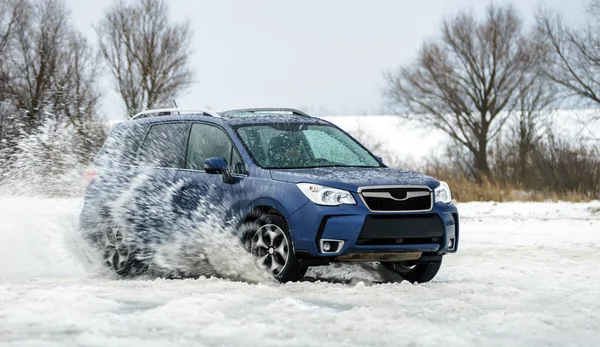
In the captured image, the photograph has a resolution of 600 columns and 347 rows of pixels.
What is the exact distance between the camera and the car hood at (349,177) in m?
7.55

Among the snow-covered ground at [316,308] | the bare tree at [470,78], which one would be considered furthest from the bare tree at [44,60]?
the snow-covered ground at [316,308]

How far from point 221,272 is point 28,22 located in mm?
43542

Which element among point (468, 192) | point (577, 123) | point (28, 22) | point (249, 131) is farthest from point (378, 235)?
point (28, 22)

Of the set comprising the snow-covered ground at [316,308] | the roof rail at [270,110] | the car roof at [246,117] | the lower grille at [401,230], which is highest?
the roof rail at [270,110]

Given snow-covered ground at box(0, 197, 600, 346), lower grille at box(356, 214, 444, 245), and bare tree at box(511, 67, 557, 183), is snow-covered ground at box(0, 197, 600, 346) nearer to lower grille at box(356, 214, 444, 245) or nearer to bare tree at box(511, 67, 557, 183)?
lower grille at box(356, 214, 444, 245)

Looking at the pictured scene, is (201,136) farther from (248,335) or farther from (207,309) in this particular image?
(248,335)

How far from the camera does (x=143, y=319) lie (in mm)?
5812

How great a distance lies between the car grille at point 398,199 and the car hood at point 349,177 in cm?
6

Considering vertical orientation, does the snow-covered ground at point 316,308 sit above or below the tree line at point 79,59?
below

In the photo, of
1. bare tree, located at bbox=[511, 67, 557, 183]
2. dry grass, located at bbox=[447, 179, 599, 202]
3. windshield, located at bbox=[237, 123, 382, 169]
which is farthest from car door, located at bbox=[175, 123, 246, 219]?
bare tree, located at bbox=[511, 67, 557, 183]

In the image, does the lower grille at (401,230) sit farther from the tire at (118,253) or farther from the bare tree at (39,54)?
the bare tree at (39,54)

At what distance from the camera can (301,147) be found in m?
8.65

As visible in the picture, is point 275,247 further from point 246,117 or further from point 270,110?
point 270,110

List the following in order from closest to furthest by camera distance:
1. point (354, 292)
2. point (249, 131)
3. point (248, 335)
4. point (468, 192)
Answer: point (248, 335)
point (354, 292)
point (249, 131)
point (468, 192)
